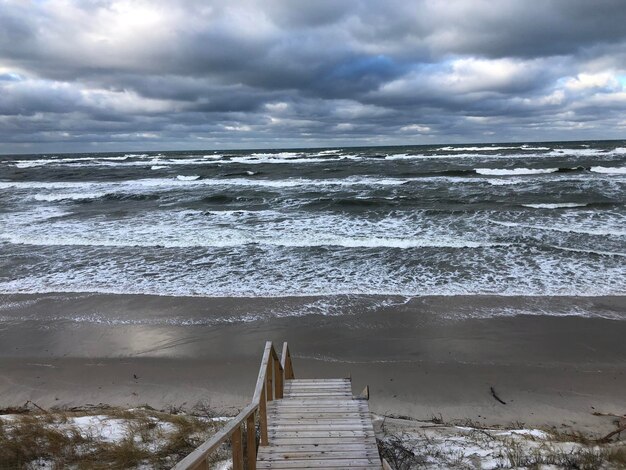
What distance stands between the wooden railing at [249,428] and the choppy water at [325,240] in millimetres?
5461

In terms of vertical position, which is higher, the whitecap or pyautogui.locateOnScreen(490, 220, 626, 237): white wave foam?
the whitecap

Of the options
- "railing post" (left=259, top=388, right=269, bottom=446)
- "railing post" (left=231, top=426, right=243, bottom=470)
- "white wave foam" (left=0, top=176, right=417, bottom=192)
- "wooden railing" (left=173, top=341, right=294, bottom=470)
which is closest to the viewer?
"wooden railing" (left=173, top=341, right=294, bottom=470)

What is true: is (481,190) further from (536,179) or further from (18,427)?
(18,427)

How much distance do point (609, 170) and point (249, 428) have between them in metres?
44.2

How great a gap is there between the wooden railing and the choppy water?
5.46 m

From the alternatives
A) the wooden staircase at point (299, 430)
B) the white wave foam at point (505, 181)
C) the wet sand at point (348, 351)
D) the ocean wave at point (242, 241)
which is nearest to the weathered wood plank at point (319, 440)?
the wooden staircase at point (299, 430)

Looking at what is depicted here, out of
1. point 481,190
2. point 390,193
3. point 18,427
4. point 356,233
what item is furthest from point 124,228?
point 481,190

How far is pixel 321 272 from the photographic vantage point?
11852mm

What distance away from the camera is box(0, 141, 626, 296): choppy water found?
11062mm

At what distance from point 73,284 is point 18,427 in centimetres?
752

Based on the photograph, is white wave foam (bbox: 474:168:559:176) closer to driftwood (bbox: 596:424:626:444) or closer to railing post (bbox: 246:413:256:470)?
driftwood (bbox: 596:424:626:444)

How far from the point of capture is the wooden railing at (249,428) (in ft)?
7.45

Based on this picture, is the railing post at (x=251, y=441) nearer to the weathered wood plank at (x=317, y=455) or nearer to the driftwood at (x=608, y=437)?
the weathered wood plank at (x=317, y=455)

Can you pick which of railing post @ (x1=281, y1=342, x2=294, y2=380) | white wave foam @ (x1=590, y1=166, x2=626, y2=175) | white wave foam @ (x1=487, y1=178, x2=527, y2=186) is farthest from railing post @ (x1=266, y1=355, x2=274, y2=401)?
white wave foam @ (x1=590, y1=166, x2=626, y2=175)
